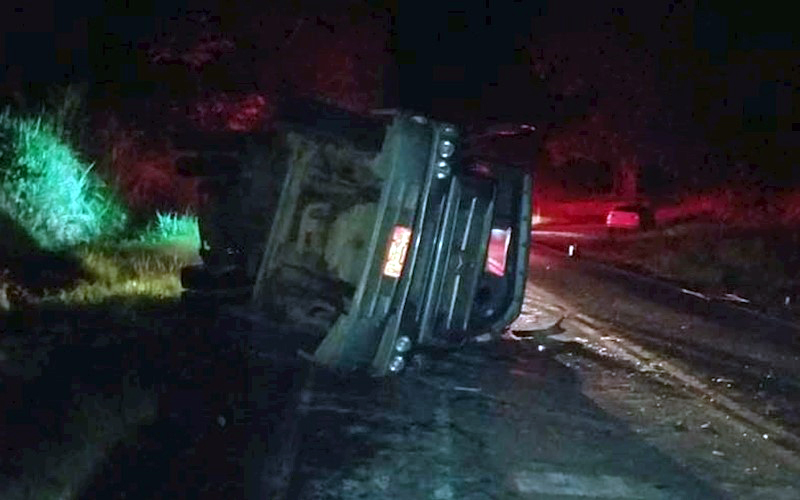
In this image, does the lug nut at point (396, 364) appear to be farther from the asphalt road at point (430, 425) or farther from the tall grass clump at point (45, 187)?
the tall grass clump at point (45, 187)

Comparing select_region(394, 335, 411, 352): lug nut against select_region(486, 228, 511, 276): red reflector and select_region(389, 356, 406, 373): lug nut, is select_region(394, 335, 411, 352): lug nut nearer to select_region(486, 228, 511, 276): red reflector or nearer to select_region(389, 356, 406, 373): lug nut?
select_region(389, 356, 406, 373): lug nut

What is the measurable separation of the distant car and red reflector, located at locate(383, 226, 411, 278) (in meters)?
40.4

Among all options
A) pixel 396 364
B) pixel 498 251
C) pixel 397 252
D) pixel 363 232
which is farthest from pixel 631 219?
pixel 397 252

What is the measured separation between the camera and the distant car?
50594 mm

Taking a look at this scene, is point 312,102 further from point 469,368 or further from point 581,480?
point 581,480

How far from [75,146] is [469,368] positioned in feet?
31.2

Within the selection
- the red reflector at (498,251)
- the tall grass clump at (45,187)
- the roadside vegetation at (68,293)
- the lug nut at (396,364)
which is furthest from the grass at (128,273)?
the lug nut at (396,364)

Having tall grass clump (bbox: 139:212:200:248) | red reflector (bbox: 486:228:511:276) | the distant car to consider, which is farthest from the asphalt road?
the distant car

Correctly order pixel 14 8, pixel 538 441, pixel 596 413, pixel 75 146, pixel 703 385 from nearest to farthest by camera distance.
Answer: pixel 538 441 → pixel 596 413 → pixel 703 385 → pixel 75 146 → pixel 14 8

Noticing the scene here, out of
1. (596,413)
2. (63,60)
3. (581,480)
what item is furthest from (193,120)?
(581,480)

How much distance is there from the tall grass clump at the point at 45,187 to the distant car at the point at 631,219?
112 feet

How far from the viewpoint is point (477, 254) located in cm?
1166

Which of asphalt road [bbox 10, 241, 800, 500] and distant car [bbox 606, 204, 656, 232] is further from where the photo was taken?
distant car [bbox 606, 204, 656, 232]

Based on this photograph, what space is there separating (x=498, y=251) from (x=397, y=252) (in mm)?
2056
